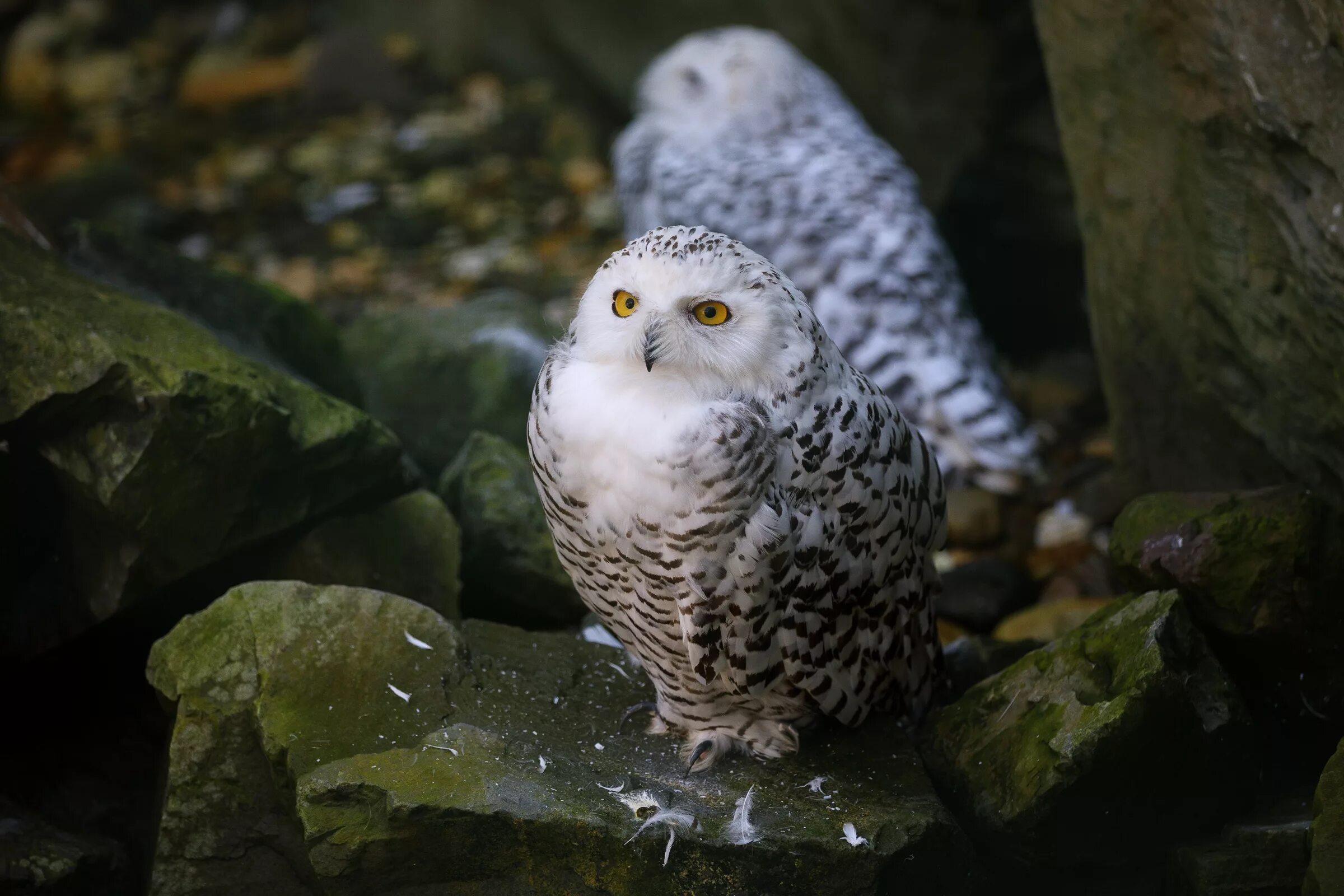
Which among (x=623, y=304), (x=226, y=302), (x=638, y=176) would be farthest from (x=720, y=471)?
(x=638, y=176)

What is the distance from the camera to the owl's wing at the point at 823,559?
231 cm

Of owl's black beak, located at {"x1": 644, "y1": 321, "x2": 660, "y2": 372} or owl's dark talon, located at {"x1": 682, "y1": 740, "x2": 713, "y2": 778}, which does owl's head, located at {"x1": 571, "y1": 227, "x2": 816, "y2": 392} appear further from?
owl's dark talon, located at {"x1": 682, "y1": 740, "x2": 713, "y2": 778}

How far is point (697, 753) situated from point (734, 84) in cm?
336

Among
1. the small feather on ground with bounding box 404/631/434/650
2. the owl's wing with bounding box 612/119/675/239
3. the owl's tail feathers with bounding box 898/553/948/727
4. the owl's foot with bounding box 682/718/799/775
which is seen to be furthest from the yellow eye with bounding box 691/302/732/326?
the owl's wing with bounding box 612/119/675/239

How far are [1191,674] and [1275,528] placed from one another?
369 mm

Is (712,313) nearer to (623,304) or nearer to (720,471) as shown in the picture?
(623,304)

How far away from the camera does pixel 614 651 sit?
10.1ft

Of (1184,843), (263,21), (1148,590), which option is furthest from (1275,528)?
(263,21)

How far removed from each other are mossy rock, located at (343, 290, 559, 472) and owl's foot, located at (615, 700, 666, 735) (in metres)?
1.35

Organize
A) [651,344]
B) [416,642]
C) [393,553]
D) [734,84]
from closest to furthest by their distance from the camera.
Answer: [651,344] < [416,642] < [393,553] < [734,84]

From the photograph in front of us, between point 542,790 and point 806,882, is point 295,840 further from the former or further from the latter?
point 806,882

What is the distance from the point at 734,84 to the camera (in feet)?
17.2

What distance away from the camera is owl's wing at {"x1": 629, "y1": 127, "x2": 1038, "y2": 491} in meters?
4.33

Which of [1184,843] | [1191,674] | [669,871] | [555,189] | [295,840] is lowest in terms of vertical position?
[555,189]
